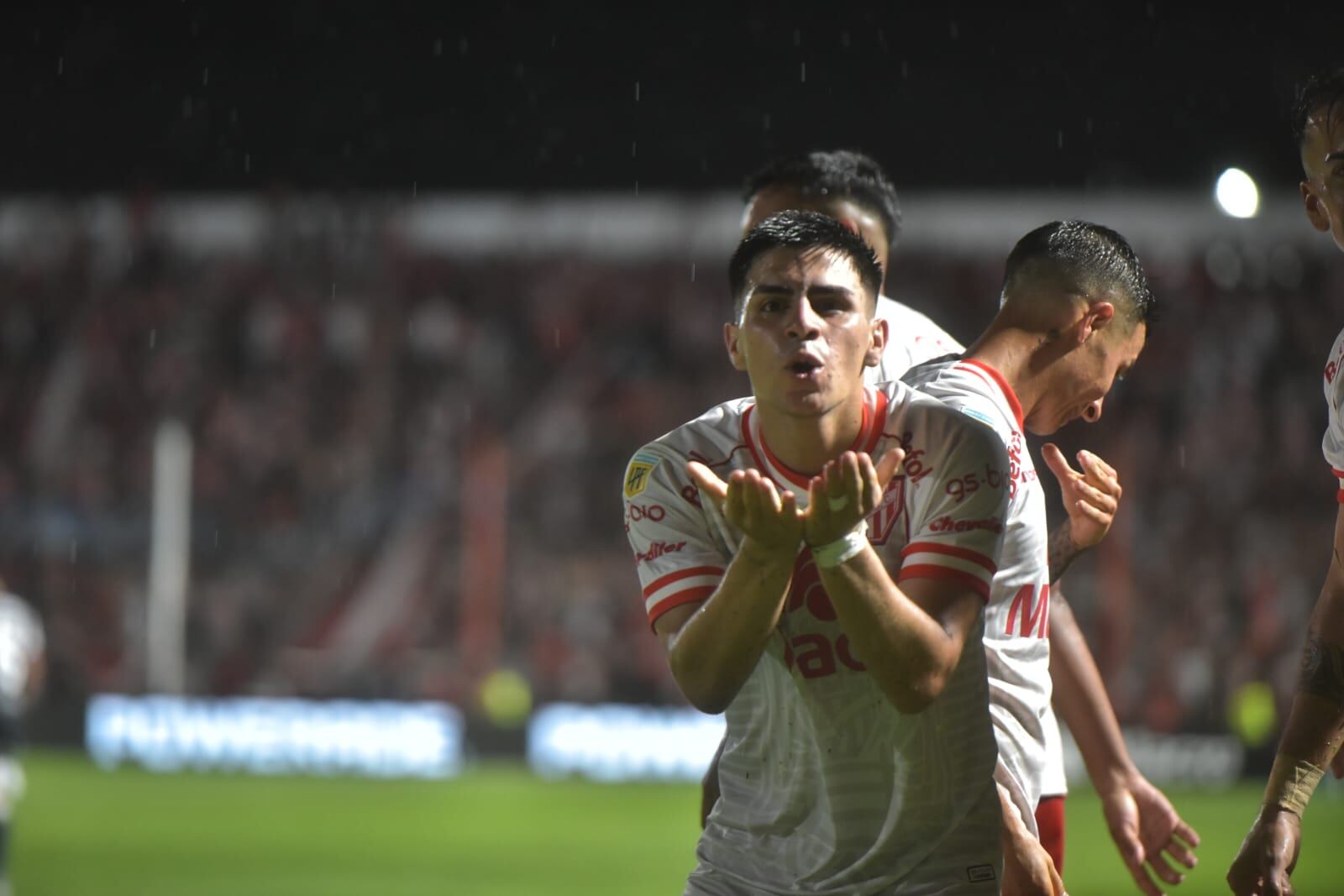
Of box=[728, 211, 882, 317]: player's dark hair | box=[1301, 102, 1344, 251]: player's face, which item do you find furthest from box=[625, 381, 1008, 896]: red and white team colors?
box=[1301, 102, 1344, 251]: player's face

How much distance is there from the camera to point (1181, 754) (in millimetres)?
13672

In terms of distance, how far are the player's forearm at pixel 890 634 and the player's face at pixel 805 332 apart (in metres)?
0.39

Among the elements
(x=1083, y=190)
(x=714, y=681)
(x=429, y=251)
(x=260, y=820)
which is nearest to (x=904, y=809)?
(x=714, y=681)

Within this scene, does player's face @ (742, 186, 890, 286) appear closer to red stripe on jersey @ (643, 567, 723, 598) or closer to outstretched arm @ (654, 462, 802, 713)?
red stripe on jersey @ (643, 567, 723, 598)

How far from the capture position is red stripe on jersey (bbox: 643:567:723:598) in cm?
298

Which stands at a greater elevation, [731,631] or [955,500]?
[955,500]

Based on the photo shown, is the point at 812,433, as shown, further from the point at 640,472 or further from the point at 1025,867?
the point at 1025,867

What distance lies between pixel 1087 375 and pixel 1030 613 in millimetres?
561

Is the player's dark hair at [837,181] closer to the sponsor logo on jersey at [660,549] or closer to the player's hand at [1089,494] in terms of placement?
the player's hand at [1089,494]

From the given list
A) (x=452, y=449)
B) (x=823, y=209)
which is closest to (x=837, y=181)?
(x=823, y=209)

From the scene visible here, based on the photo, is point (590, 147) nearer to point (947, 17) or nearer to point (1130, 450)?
point (947, 17)

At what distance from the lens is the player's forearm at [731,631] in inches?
105

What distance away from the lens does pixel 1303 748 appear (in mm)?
3516

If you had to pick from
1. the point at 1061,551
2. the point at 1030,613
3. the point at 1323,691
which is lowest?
the point at 1323,691
